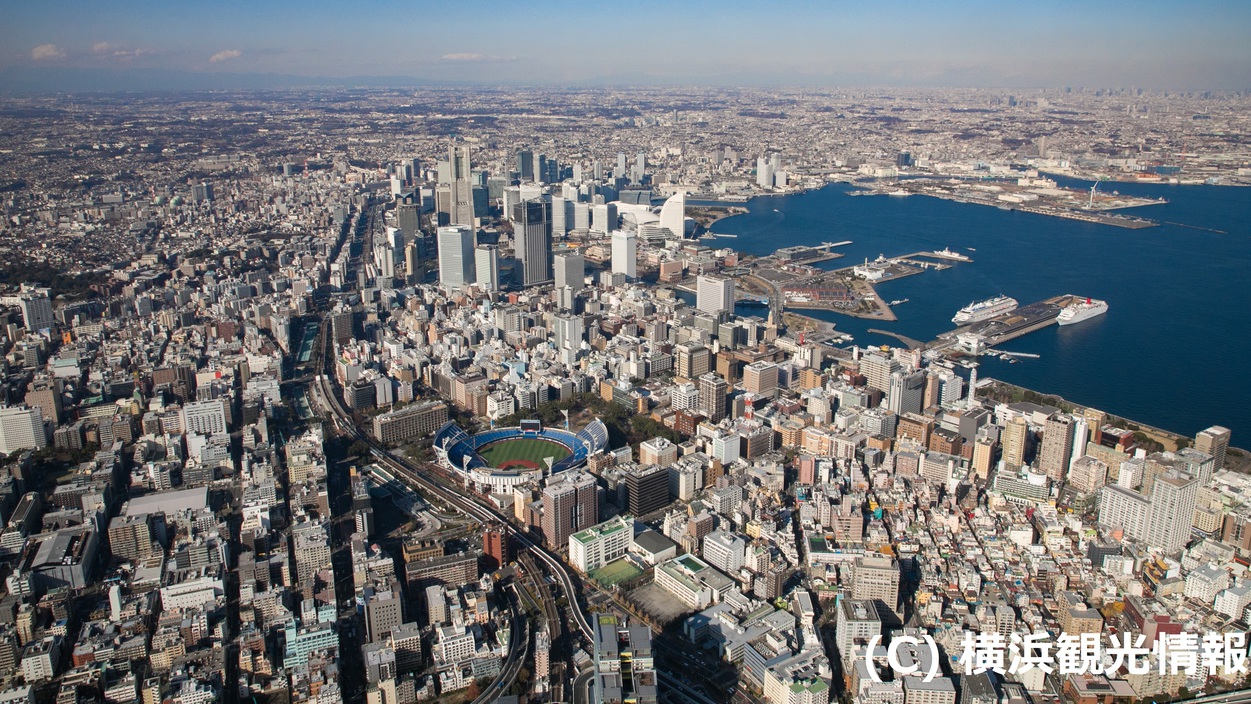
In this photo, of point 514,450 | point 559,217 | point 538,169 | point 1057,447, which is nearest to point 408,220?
point 559,217

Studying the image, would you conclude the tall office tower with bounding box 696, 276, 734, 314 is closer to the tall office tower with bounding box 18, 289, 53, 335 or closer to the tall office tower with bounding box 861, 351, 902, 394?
the tall office tower with bounding box 861, 351, 902, 394

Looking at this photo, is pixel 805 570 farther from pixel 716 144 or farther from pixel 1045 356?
pixel 716 144

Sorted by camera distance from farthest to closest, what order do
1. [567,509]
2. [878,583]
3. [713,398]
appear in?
[713,398], [567,509], [878,583]

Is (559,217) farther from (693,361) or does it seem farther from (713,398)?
(713,398)

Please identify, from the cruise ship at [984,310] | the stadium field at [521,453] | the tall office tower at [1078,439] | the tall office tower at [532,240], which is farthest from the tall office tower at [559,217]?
the tall office tower at [1078,439]

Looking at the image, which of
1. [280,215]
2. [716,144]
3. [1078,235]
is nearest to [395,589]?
[280,215]
